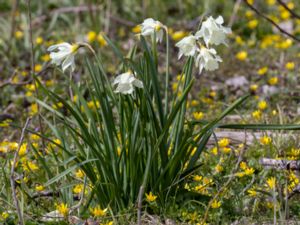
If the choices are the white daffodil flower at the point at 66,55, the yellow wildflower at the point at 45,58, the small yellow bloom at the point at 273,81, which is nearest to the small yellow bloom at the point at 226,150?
the white daffodil flower at the point at 66,55

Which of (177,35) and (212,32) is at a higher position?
(212,32)

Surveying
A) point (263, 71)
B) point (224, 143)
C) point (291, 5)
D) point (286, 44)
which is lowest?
point (224, 143)

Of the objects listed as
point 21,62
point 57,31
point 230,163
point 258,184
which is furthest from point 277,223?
point 57,31

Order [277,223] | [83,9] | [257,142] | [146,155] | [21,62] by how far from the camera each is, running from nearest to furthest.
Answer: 1. [277,223]
2. [146,155]
3. [257,142]
4. [21,62]
5. [83,9]

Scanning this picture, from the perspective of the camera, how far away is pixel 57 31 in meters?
6.85

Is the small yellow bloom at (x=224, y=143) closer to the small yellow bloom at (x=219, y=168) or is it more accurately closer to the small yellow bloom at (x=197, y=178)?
the small yellow bloom at (x=219, y=168)

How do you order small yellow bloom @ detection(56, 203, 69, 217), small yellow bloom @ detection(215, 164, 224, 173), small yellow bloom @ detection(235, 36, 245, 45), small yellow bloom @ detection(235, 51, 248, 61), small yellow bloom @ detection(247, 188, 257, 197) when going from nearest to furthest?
small yellow bloom @ detection(56, 203, 69, 217), small yellow bloom @ detection(247, 188, 257, 197), small yellow bloom @ detection(215, 164, 224, 173), small yellow bloom @ detection(235, 51, 248, 61), small yellow bloom @ detection(235, 36, 245, 45)

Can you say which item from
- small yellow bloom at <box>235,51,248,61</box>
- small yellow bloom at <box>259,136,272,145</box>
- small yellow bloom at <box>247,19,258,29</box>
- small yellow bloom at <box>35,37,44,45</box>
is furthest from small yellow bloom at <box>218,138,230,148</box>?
small yellow bloom at <box>247,19,258,29</box>

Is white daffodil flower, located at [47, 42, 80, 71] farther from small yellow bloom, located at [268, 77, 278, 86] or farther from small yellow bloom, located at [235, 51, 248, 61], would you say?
small yellow bloom, located at [235, 51, 248, 61]

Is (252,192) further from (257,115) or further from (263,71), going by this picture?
(263,71)

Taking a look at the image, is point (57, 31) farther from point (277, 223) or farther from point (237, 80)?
point (277, 223)

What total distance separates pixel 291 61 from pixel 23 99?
2279 mm

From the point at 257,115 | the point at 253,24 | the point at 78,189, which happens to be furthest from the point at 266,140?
the point at 253,24

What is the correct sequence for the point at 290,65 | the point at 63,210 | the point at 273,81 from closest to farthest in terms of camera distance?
→ the point at 63,210
the point at 273,81
the point at 290,65
